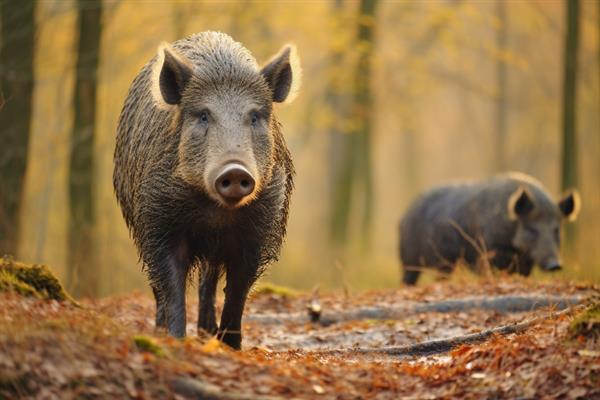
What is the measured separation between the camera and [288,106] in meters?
25.4

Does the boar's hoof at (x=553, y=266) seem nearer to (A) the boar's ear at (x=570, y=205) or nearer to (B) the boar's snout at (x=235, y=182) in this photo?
(A) the boar's ear at (x=570, y=205)

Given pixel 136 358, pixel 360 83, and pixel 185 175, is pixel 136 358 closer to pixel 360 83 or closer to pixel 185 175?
pixel 185 175

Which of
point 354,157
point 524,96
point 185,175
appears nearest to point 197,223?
point 185,175

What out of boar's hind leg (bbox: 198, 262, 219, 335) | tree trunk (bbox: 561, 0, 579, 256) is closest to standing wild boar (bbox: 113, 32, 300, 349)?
boar's hind leg (bbox: 198, 262, 219, 335)

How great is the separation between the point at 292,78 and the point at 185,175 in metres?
1.15

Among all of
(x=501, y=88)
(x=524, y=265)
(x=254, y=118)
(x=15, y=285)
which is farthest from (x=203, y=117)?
(x=501, y=88)

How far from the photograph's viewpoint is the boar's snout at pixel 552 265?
12.3 metres

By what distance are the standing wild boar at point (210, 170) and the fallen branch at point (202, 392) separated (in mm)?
1523

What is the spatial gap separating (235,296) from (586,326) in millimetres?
2542

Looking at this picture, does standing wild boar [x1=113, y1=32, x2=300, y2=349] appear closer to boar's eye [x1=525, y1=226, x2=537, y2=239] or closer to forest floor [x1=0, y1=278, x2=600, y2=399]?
forest floor [x1=0, y1=278, x2=600, y2=399]

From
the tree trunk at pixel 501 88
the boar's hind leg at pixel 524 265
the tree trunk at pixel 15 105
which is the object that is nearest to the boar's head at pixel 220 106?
the tree trunk at pixel 15 105

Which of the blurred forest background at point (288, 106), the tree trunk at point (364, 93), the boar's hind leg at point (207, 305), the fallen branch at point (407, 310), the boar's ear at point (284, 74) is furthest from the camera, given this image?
the tree trunk at point (364, 93)

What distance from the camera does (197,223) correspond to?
6.55 m

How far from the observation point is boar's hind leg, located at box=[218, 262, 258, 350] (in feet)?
22.2
